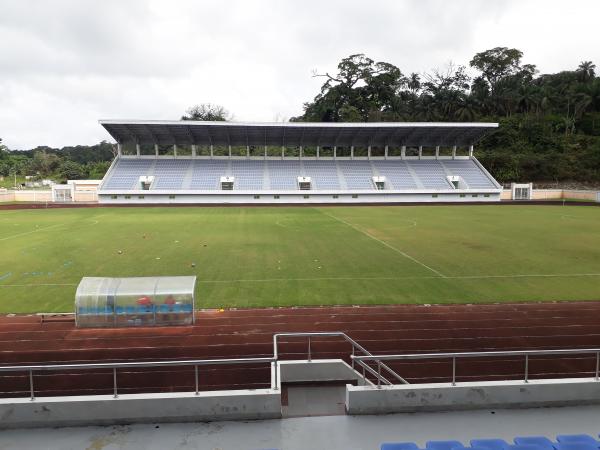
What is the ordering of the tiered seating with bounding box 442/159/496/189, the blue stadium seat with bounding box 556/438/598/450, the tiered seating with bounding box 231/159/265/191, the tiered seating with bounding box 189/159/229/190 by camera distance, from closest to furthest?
1. the blue stadium seat with bounding box 556/438/598/450
2. the tiered seating with bounding box 189/159/229/190
3. the tiered seating with bounding box 231/159/265/191
4. the tiered seating with bounding box 442/159/496/189

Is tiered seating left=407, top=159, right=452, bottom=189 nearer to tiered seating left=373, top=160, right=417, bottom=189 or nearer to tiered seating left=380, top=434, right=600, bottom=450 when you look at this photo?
tiered seating left=373, top=160, right=417, bottom=189

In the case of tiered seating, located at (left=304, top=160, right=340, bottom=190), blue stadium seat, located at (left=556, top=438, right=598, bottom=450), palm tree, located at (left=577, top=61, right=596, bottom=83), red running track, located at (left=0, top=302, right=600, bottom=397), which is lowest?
red running track, located at (left=0, top=302, right=600, bottom=397)

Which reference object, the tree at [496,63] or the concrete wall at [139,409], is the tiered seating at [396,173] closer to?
the tree at [496,63]

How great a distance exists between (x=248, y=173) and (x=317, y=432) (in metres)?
48.9

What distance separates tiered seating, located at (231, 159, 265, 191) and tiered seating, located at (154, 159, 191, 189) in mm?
6305

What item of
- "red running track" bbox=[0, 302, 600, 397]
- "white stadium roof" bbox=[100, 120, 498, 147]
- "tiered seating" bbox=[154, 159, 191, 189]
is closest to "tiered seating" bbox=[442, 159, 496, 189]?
"white stadium roof" bbox=[100, 120, 498, 147]

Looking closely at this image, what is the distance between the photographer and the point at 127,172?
50844 mm

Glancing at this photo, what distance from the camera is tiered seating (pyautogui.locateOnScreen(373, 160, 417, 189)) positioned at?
52375 millimetres

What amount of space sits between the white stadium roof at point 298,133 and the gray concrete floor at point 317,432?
4421cm

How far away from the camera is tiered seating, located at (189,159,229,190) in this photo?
50406 millimetres

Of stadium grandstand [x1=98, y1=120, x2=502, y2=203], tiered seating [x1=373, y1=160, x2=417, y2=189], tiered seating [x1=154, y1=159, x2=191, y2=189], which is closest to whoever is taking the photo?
stadium grandstand [x1=98, y1=120, x2=502, y2=203]

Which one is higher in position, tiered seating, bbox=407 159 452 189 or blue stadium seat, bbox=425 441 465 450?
tiered seating, bbox=407 159 452 189

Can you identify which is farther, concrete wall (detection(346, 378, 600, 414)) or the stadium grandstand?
the stadium grandstand

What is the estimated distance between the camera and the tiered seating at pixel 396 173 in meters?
52.4
